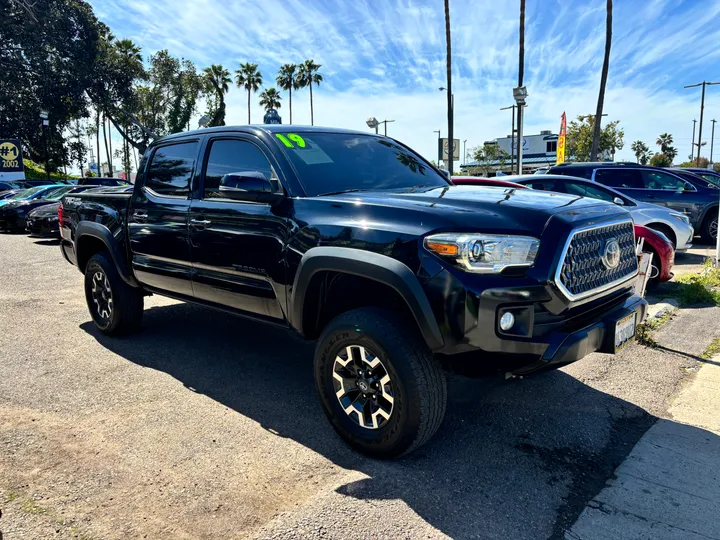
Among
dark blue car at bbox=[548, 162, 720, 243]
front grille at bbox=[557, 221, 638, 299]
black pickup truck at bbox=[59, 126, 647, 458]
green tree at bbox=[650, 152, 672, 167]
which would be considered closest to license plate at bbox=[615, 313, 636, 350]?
black pickup truck at bbox=[59, 126, 647, 458]

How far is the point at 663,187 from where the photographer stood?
11391 mm

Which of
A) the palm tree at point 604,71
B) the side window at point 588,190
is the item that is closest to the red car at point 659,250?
the side window at point 588,190

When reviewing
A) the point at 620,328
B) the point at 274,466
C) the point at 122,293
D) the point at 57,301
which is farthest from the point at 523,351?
the point at 57,301

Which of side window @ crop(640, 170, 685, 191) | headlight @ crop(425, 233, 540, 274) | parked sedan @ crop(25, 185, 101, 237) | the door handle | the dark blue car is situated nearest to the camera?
headlight @ crop(425, 233, 540, 274)

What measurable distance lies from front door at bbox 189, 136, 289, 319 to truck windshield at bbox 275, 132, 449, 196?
0.20m

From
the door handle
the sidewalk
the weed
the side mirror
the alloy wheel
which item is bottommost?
the sidewalk

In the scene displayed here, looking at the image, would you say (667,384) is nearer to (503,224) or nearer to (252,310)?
(503,224)

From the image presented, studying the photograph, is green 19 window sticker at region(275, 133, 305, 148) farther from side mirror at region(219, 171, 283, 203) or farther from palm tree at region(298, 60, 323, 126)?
palm tree at region(298, 60, 323, 126)

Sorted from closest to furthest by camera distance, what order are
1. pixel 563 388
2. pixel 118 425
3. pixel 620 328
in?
pixel 620 328, pixel 118 425, pixel 563 388

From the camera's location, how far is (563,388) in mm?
4004

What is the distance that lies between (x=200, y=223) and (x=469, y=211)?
2122 millimetres

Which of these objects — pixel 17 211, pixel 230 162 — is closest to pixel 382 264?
pixel 230 162

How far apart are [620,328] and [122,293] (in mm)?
4216

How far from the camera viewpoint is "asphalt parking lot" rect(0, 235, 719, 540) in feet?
8.12
